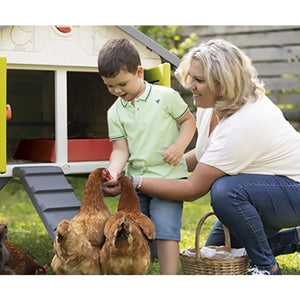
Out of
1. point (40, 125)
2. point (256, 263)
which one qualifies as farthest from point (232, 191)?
point (40, 125)

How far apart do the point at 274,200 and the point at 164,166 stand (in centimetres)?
48

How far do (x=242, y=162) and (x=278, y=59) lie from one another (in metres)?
2.91

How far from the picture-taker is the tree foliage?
17.6ft

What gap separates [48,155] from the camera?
3.03 m

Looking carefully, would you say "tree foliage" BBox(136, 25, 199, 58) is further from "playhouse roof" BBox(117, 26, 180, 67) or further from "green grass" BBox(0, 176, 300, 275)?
"playhouse roof" BBox(117, 26, 180, 67)

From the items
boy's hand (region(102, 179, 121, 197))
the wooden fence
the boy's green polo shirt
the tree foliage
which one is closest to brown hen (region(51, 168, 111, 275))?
boy's hand (region(102, 179, 121, 197))

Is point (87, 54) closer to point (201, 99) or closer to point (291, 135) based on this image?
point (201, 99)

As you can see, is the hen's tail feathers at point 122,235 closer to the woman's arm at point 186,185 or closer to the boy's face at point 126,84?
the woman's arm at point 186,185

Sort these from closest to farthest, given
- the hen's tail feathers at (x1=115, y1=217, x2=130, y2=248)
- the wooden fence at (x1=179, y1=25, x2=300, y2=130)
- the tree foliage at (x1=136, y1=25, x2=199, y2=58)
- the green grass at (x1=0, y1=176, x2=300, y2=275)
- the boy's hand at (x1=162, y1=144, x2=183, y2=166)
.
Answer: the hen's tail feathers at (x1=115, y1=217, x2=130, y2=248) → the boy's hand at (x1=162, y1=144, x2=183, y2=166) → the green grass at (x1=0, y1=176, x2=300, y2=275) → the wooden fence at (x1=179, y1=25, x2=300, y2=130) → the tree foliage at (x1=136, y1=25, x2=199, y2=58)

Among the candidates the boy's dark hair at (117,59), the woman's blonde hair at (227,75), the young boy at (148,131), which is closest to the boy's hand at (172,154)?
the young boy at (148,131)

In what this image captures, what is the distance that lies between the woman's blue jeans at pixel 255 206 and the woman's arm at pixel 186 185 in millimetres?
40

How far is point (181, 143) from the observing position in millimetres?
2396

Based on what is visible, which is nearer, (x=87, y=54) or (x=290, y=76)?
(x=87, y=54)

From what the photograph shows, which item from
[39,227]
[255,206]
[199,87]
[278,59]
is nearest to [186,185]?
[255,206]
